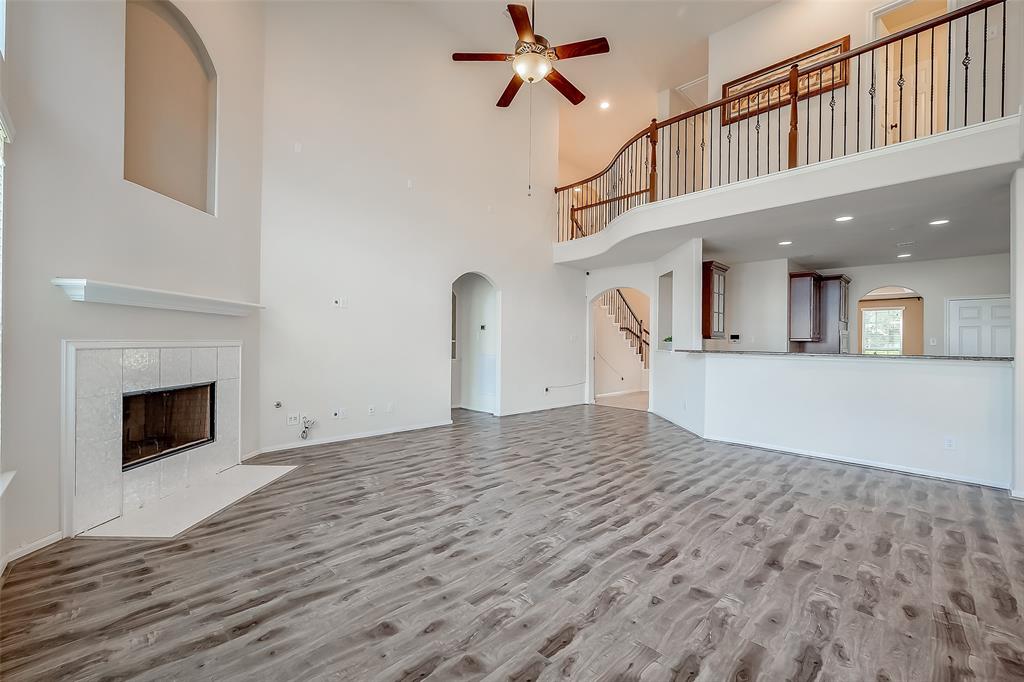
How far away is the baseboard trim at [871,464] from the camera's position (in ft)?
13.1

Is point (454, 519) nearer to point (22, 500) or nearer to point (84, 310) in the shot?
point (22, 500)

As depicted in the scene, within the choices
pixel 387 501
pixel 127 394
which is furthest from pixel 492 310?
pixel 127 394

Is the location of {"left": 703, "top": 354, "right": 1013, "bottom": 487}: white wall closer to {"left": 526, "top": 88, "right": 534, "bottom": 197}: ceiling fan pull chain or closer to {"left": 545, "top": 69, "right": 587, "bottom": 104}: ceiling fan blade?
{"left": 545, "top": 69, "right": 587, "bottom": 104}: ceiling fan blade

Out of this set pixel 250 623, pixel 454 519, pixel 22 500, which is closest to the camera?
pixel 250 623

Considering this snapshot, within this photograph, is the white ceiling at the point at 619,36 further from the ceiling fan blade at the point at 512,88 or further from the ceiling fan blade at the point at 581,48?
the ceiling fan blade at the point at 581,48

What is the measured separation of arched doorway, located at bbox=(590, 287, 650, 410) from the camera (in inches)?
391

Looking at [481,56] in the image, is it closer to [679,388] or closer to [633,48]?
[633,48]

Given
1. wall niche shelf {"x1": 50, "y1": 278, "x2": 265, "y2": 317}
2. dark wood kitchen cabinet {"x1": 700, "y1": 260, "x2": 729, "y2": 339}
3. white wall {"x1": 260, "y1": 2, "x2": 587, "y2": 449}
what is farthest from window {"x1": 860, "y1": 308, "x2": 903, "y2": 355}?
wall niche shelf {"x1": 50, "y1": 278, "x2": 265, "y2": 317}

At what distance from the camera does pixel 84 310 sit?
9.55 ft

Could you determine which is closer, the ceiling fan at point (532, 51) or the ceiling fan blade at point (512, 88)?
the ceiling fan at point (532, 51)

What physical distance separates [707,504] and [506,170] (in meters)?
6.17

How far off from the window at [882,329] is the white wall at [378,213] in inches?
438

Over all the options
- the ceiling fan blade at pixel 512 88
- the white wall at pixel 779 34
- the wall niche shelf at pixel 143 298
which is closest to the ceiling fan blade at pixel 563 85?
the ceiling fan blade at pixel 512 88

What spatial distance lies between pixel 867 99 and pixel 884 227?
1714mm
